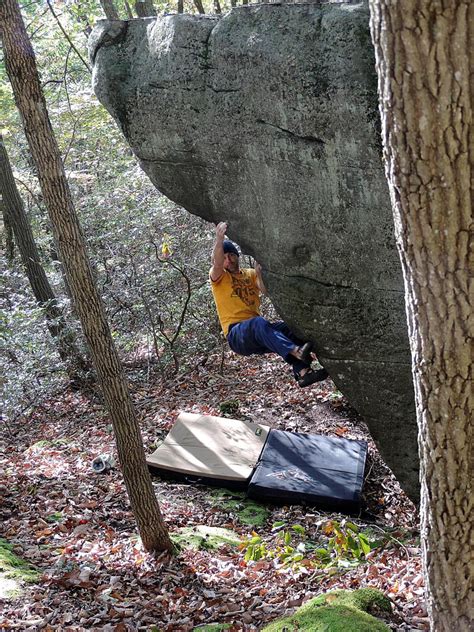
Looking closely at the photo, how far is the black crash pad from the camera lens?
6926mm

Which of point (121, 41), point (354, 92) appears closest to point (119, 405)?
Result: point (354, 92)

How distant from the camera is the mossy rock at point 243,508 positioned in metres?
6.73

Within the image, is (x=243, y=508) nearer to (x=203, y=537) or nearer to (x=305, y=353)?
(x=203, y=537)

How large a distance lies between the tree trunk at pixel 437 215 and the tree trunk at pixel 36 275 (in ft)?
29.3

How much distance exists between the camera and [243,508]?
7.04m

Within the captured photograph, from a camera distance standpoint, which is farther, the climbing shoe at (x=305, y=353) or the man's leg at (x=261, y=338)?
the man's leg at (x=261, y=338)

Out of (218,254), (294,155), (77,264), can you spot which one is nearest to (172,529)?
(218,254)

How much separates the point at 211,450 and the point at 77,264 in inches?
147

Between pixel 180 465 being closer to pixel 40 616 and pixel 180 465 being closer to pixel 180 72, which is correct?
pixel 40 616

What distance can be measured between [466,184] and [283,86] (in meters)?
3.75

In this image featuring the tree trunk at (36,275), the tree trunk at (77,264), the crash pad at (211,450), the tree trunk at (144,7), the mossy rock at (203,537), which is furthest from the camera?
the tree trunk at (144,7)

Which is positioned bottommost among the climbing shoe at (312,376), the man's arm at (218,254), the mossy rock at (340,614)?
Result: the mossy rock at (340,614)

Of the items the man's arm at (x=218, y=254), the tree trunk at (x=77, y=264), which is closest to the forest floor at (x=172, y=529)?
the tree trunk at (x=77, y=264)

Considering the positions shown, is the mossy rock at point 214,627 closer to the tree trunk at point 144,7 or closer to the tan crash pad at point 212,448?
the tan crash pad at point 212,448
